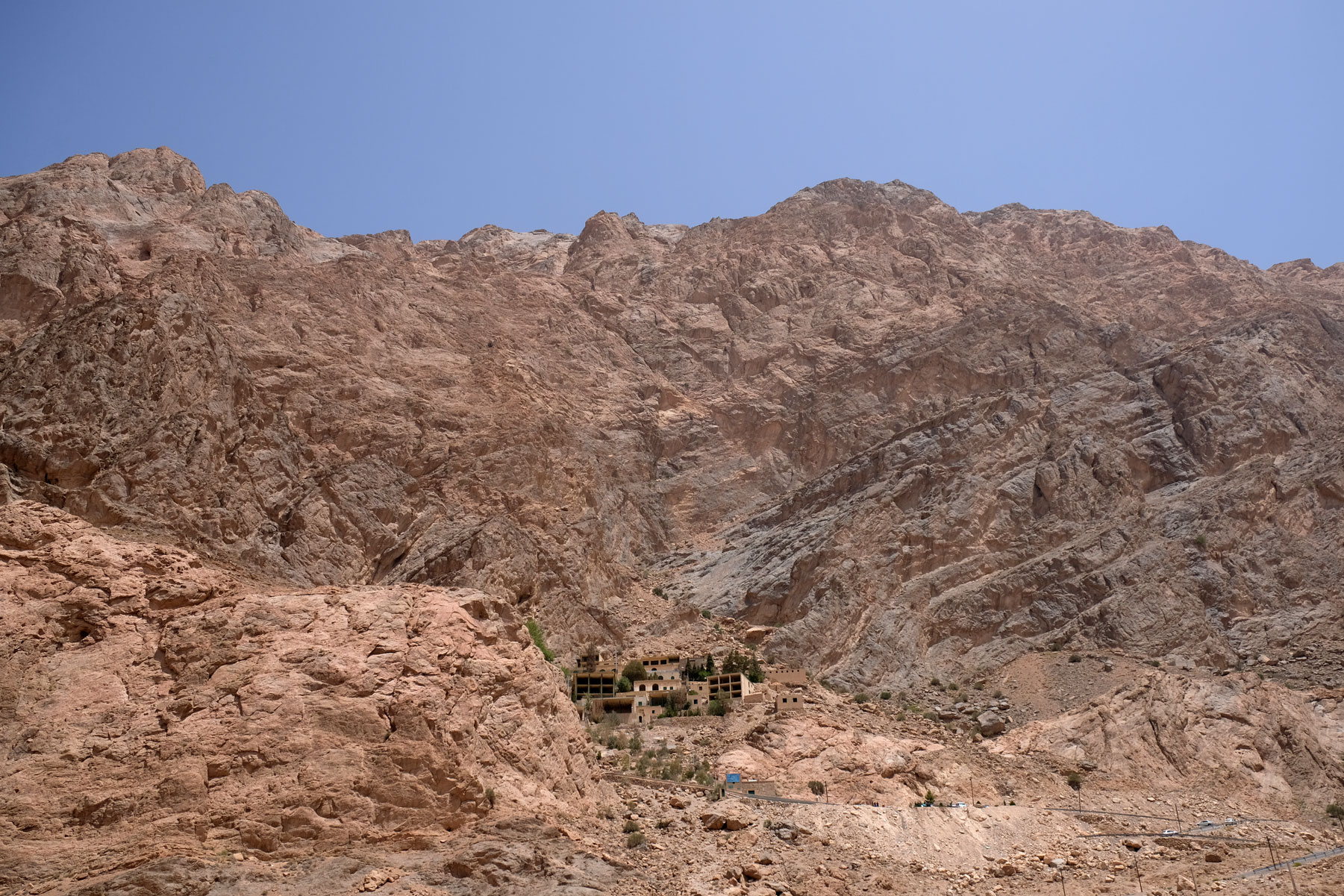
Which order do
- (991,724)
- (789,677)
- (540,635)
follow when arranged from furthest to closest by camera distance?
1. (540,635)
2. (789,677)
3. (991,724)

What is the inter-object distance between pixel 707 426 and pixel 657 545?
555 inches

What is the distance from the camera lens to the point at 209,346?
65.3 meters

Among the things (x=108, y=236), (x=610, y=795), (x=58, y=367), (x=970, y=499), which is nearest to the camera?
(x=610, y=795)

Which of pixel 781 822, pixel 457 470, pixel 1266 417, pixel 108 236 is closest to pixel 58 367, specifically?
pixel 457 470

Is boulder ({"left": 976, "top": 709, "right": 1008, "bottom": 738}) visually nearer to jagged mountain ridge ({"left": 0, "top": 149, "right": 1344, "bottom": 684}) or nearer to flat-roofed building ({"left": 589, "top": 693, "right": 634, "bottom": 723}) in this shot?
jagged mountain ridge ({"left": 0, "top": 149, "right": 1344, "bottom": 684})

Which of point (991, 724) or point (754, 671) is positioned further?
point (754, 671)

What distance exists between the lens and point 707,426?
91.0 meters

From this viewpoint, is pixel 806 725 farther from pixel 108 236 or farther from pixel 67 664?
pixel 108 236

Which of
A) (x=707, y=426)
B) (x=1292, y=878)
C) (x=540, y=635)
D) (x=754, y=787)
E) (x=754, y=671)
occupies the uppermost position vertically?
(x=707, y=426)

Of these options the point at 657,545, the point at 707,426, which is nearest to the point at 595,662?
the point at 657,545

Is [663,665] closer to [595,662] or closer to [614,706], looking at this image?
[595,662]

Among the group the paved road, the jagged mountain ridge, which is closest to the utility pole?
the paved road

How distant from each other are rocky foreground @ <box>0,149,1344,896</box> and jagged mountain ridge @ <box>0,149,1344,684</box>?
1.06ft

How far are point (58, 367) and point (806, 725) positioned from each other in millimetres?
39052
